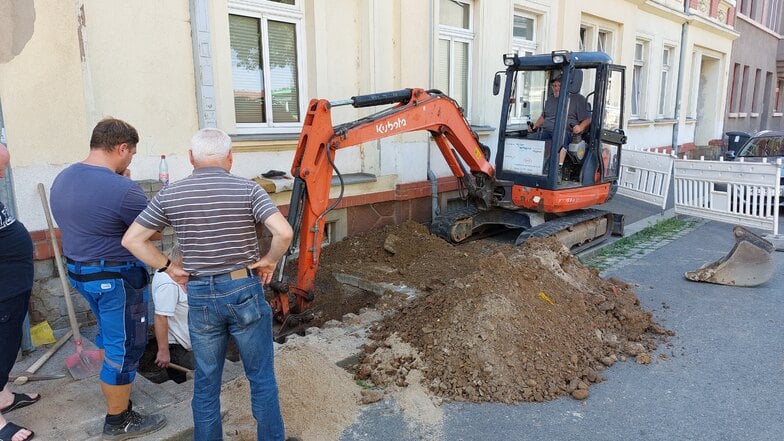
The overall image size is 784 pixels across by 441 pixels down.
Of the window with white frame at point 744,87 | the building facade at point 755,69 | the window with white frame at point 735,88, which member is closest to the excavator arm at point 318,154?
the building facade at point 755,69

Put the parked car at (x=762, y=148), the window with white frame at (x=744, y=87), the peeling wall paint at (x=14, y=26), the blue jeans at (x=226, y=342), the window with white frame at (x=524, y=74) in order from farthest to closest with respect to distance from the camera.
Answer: the window with white frame at (x=744, y=87) < the parked car at (x=762, y=148) < the window with white frame at (x=524, y=74) < the peeling wall paint at (x=14, y=26) < the blue jeans at (x=226, y=342)

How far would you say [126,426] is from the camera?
309 cm

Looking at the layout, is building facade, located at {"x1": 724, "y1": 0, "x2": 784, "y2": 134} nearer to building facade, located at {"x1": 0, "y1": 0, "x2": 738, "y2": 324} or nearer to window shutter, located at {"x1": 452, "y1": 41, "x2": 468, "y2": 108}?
building facade, located at {"x1": 0, "y1": 0, "x2": 738, "y2": 324}

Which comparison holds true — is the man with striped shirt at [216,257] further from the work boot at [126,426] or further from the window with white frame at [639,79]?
the window with white frame at [639,79]

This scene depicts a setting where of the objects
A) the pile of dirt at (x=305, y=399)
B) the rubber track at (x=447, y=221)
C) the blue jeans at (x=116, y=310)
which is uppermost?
the blue jeans at (x=116, y=310)

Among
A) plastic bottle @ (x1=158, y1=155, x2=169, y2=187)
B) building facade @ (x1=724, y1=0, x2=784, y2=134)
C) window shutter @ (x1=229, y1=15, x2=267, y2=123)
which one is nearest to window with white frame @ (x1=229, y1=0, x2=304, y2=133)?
window shutter @ (x1=229, y1=15, x2=267, y2=123)

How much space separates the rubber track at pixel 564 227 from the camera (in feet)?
22.7

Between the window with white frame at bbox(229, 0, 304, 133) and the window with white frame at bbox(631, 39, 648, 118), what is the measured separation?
10818 mm

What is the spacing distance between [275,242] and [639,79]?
14649mm

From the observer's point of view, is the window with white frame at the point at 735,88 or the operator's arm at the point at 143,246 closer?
the operator's arm at the point at 143,246

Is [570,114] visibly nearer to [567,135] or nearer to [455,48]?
[567,135]

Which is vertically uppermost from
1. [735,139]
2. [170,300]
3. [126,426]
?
[735,139]

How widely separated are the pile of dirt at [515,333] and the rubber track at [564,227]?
1108 millimetres

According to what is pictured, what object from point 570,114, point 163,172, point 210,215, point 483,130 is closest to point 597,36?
point 483,130
